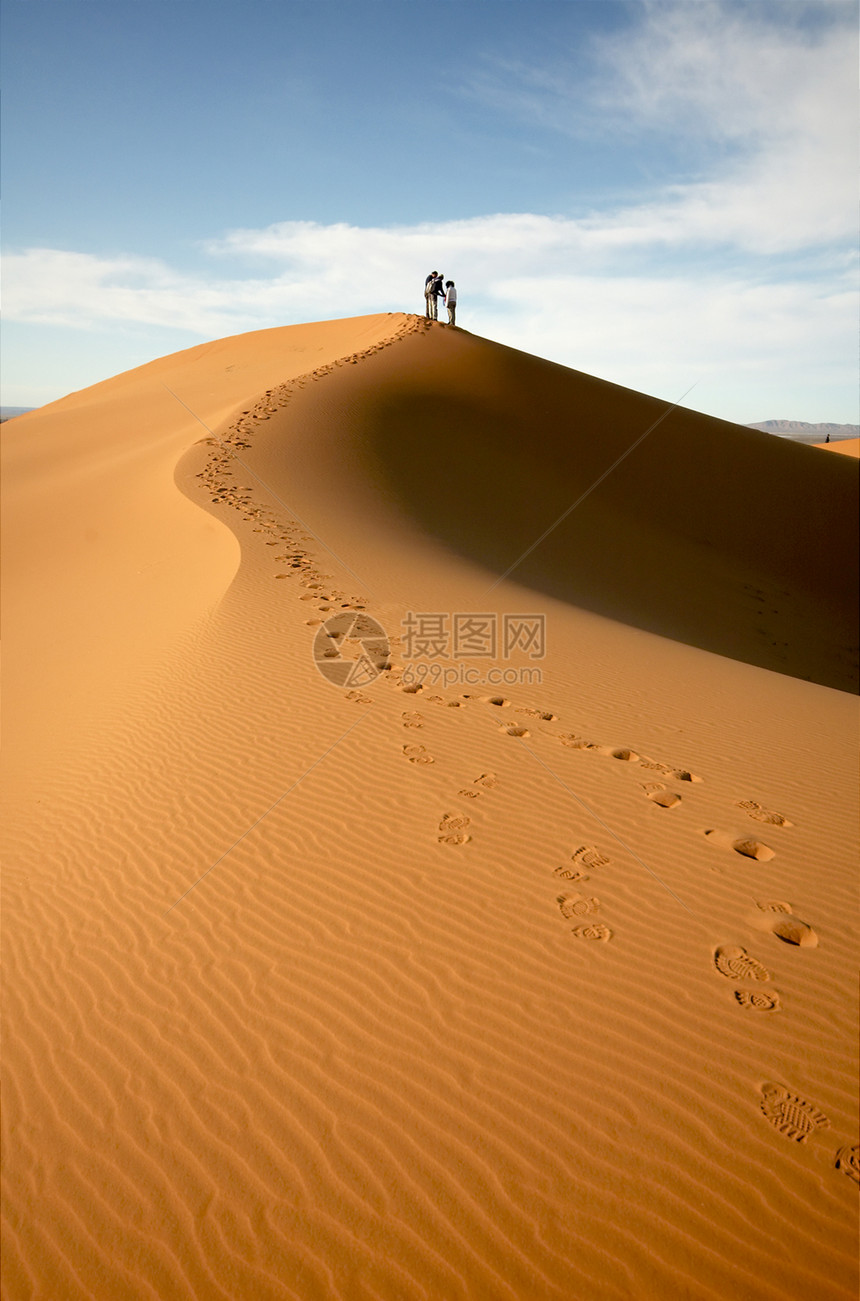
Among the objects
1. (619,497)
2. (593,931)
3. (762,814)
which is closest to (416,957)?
(593,931)

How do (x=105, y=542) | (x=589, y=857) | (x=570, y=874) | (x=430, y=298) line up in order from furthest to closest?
(x=430, y=298) → (x=105, y=542) → (x=589, y=857) → (x=570, y=874)

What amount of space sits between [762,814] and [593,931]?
1861mm

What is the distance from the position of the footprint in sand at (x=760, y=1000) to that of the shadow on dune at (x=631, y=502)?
26.4 feet

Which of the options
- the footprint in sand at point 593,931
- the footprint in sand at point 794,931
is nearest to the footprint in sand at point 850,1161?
the footprint in sand at point 794,931

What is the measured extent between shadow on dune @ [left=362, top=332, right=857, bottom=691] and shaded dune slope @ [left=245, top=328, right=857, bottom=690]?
0.06 metres

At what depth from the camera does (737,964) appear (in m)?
3.23

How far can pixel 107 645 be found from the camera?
8.42 metres

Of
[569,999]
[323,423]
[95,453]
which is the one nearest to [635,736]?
[569,999]

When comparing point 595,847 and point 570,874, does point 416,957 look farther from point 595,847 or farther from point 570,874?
point 595,847

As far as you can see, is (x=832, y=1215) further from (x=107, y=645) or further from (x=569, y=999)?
(x=107, y=645)

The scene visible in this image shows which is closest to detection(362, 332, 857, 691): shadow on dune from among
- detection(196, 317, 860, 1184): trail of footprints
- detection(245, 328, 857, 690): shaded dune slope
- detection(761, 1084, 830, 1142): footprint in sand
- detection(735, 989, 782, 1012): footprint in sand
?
detection(245, 328, 857, 690): shaded dune slope

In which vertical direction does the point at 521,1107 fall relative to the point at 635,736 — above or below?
below

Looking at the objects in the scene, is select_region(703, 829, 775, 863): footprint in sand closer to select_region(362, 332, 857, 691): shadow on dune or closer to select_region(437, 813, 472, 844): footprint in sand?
select_region(437, 813, 472, 844): footprint in sand

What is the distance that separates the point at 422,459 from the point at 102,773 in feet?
38.3
